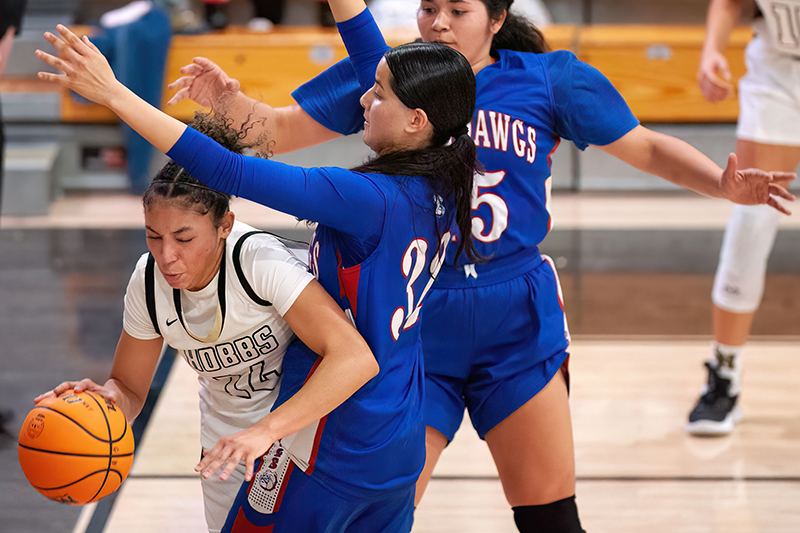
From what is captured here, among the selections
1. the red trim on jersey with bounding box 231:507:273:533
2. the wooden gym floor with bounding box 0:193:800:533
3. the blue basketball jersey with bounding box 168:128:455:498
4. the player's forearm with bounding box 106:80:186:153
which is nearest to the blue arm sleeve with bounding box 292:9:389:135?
the blue basketball jersey with bounding box 168:128:455:498

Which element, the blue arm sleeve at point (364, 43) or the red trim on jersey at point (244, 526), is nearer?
the red trim on jersey at point (244, 526)

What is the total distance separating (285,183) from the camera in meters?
1.36

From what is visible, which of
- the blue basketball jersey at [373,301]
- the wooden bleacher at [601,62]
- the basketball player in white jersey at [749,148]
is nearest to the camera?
the blue basketball jersey at [373,301]

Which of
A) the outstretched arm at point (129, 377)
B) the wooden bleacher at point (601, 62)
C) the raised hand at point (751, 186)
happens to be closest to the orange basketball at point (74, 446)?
the outstretched arm at point (129, 377)

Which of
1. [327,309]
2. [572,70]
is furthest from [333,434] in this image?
[572,70]

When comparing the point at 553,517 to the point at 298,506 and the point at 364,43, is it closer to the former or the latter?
the point at 298,506

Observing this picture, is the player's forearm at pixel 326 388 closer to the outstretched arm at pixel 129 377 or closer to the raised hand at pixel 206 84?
the outstretched arm at pixel 129 377

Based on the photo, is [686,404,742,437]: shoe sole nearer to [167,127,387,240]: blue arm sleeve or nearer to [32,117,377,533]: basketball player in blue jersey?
[32,117,377,533]: basketball player in blue jersey

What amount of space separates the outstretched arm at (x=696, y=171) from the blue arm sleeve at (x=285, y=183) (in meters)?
0.75

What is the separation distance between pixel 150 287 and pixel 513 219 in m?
0.74

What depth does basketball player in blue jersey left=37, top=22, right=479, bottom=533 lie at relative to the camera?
148 cm

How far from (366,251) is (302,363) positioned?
0.25 meters

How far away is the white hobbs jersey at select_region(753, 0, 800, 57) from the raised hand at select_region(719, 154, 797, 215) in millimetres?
1213

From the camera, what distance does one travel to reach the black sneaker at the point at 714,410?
3082mm
